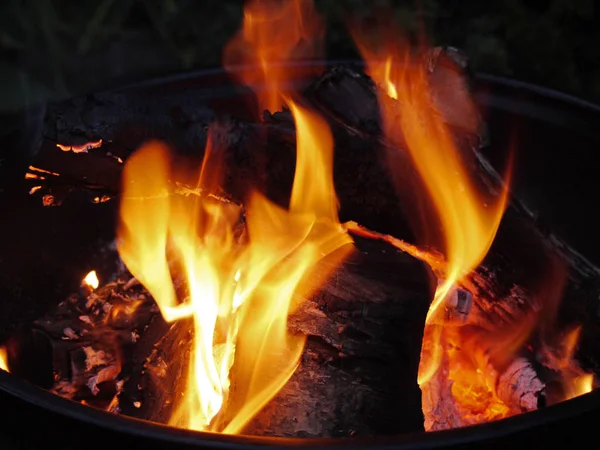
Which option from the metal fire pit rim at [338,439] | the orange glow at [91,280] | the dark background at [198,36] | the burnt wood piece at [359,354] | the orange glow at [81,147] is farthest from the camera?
the dark background at [198,36]

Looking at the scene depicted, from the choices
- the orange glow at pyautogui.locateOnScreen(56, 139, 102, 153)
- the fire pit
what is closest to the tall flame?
the fire pit

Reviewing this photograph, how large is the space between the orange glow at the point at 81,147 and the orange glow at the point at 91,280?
411 millimetres

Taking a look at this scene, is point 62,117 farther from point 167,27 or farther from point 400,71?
point 167,27

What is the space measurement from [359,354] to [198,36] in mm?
2206

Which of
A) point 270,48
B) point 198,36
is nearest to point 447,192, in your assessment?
point 270,48

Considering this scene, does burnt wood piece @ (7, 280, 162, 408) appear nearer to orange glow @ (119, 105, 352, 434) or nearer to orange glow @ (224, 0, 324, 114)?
orange glow @ (119, 105, 352, 434)

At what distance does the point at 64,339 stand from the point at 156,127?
47 cm

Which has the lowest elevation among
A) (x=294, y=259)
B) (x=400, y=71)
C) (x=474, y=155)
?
(x=294, y=259)

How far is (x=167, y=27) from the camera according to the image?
286 cm

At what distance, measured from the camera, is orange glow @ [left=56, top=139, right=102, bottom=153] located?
110 centimetres

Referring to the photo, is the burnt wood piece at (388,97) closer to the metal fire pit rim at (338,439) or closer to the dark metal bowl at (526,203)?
the dark metal bowl at (526,203)

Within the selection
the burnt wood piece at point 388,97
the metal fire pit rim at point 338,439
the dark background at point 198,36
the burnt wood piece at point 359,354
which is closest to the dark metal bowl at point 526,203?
the metal fire pit rim at point 338,439

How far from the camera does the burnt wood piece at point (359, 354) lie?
0.88 meters

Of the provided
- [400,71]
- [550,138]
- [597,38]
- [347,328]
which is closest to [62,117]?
[347,328]
